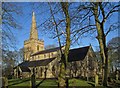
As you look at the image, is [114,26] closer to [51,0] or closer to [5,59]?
[51,0]

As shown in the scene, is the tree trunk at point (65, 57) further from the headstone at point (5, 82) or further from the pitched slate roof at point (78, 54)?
the pitched slate roof at point (78, 54)

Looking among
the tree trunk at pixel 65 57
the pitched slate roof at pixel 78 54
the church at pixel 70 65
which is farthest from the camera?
the pitched slate roof at pixel 78 54

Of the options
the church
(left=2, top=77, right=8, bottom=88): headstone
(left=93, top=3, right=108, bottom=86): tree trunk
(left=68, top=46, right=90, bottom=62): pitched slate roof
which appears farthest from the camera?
(left=68, top=46, right=90, bottom=62): pitched slate roof

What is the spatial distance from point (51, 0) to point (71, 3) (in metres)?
1.34

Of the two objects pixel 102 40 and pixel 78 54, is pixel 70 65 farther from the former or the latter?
pixel 102 40

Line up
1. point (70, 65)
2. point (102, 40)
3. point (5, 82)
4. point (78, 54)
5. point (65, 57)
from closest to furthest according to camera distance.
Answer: point (65, 57), point (102, 40), point (5, 82), point (70, 65), point (78, 54)

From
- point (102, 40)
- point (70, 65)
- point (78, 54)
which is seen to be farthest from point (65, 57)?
point (78, 54)

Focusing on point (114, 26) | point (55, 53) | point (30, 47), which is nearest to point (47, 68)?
point (55, 53)

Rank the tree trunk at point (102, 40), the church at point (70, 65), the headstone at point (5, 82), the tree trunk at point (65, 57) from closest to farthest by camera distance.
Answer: the tree trunk at point (65, 57)
the tree trunk at point (102, 40)
the headstone at point (5, 82)
the church at point (70, 65)

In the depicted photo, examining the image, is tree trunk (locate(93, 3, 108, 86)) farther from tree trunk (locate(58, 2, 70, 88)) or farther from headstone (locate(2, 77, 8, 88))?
headstone (locate(2, 77, 8, 88))

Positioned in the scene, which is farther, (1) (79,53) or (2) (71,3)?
(1) (79,53)

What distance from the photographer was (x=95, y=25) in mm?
15008

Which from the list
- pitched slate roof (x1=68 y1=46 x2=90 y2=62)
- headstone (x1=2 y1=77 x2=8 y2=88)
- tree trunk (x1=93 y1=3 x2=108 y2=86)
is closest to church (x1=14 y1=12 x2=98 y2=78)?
pitched slate roof (x1=68 y1=46 x2=90 y2=62)

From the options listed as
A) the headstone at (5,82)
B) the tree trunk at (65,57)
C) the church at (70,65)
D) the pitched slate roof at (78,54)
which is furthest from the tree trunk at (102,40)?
the pitched slate roof at (78,54)
